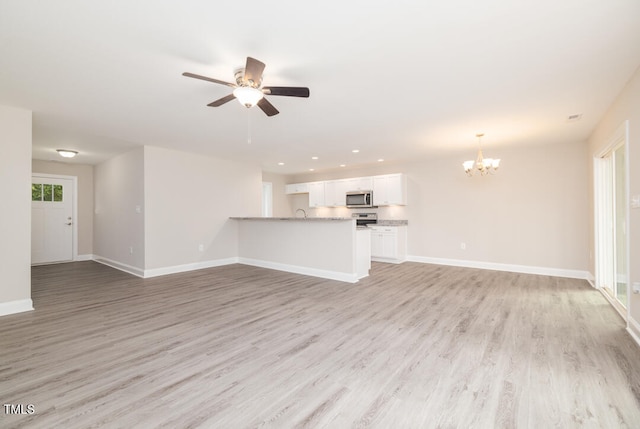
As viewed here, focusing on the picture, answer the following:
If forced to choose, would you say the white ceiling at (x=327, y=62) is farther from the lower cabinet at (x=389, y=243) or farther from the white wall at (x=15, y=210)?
the lower cabinet at (x=389, y=243)

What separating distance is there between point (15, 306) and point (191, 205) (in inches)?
115

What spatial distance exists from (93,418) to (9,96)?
354cm

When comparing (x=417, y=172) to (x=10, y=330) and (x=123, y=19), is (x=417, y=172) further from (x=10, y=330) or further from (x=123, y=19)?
(x=10, y=330)

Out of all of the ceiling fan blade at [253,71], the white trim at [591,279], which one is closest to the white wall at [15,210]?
the ceiling fan blade at [253,71]

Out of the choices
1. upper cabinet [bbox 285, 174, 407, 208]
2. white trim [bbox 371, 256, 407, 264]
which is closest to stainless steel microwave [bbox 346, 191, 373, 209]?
upper cabinet [bbox 285, 174, 407, 208]

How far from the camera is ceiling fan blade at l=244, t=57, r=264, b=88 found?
2007mm

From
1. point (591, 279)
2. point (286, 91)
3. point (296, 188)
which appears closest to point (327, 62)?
point (286, 91)

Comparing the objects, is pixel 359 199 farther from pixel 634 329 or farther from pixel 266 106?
pixel 634 329

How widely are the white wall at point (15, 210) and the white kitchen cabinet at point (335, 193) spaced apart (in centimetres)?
589

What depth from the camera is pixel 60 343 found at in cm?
245

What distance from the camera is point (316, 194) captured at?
8.06 meters

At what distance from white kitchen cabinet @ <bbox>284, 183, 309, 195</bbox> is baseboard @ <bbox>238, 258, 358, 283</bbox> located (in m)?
2.96

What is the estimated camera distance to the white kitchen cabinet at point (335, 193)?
754cm

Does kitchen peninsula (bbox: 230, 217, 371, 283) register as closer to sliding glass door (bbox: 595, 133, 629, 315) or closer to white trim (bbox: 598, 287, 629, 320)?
white trim (bbox: 598, 287, 629, 320)
